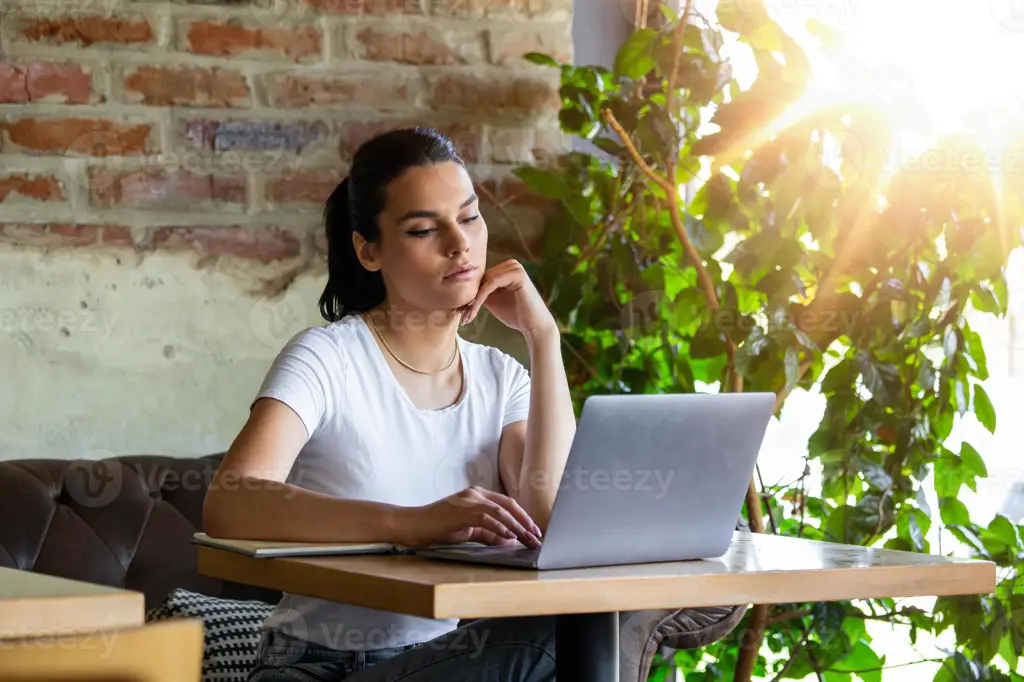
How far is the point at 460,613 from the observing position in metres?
1.01

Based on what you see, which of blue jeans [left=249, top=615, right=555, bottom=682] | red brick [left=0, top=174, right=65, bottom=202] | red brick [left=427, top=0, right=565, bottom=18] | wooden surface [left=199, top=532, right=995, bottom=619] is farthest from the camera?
red brick [left=427, top=0, right=565, bottom=18]

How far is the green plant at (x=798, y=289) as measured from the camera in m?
2.14

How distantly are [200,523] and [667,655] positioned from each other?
0.84 m

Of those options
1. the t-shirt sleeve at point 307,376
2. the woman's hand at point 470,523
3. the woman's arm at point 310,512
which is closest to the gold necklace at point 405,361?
the t-shirt sleeve at point 307,376

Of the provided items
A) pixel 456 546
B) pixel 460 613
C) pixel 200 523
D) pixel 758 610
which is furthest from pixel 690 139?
pixel 460 613

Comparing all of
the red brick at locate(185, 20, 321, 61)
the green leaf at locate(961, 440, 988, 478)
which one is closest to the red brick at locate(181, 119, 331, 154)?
the red brick at locate(185, 20, 321, 61)

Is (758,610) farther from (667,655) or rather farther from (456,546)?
(456,546)

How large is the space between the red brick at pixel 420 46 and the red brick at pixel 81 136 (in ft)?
1.56

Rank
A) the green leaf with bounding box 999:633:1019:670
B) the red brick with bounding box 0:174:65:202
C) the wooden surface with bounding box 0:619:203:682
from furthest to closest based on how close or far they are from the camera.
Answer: the red brick with bounding box 0:174:65:202 → the green leaf with bounding box 999:633:1019:670 → the wooden surface with bounding box 0:619:203:682

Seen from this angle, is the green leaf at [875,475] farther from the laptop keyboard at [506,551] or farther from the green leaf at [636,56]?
the laptop keyboard at [506,551]

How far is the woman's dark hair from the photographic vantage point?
Answer: 1890 millimetres

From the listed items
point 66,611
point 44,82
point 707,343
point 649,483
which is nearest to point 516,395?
point 707,343

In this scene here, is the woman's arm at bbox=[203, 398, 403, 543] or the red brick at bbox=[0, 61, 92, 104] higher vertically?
the red brick at bbox=[0, 61, 92, 104]

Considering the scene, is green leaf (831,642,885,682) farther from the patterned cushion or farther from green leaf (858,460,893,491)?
the patterned cushion
